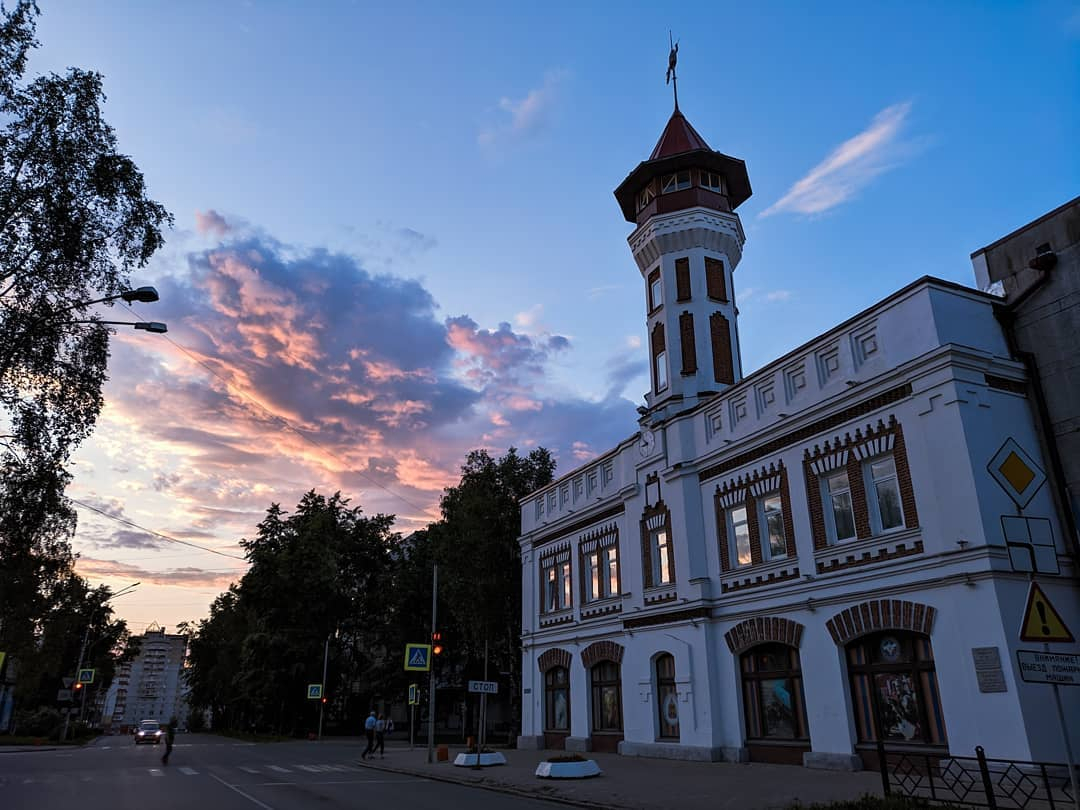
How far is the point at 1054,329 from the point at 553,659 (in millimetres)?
21778

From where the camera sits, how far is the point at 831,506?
61.9 ft

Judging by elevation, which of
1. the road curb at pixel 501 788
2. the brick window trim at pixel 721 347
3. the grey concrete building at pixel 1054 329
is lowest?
the road curb at pixel 501 788

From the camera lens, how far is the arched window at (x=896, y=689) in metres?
15.7

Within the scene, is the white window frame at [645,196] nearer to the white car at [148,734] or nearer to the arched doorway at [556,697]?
the arched doorway at [556,697]

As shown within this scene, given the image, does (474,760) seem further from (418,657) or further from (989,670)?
(989,670)

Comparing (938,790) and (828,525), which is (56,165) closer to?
(828,525)

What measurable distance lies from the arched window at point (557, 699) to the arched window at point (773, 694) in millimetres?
10569

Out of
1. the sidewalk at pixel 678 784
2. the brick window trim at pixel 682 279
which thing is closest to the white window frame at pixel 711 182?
the brick window trim at pixel 682 279

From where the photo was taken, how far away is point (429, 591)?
5159 cm

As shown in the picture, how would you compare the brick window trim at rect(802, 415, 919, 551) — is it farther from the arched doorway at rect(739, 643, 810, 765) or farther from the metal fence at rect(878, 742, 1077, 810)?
the metal fence at rect(878, 742, 1077, 810)

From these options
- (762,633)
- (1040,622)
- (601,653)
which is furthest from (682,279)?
(1040,622)

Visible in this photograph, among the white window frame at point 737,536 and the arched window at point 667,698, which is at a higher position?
the white window frame at point 737,536

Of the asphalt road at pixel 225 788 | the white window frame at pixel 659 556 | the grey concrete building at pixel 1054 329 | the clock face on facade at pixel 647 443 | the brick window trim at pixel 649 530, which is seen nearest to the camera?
the asphalt road at pixel 225 788

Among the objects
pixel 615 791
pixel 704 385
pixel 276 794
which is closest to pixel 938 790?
pixel 615 791
